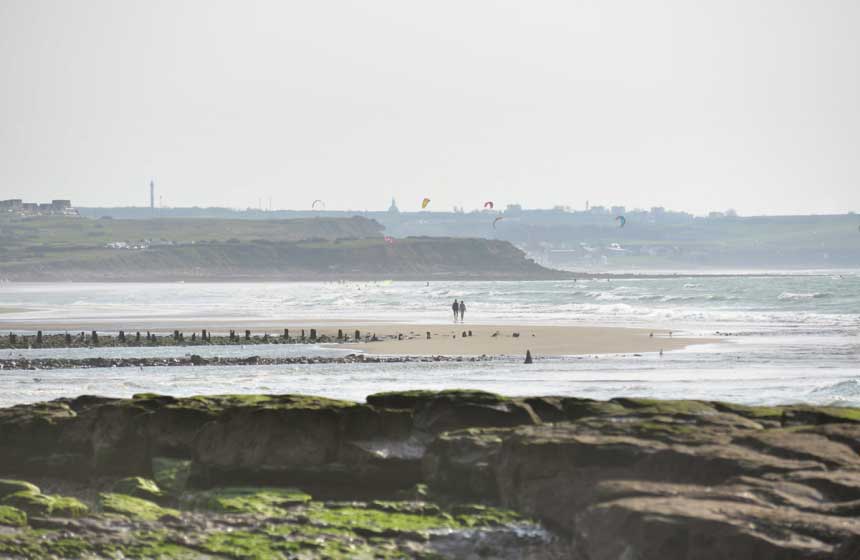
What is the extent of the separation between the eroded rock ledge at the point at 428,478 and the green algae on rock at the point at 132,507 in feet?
0.14

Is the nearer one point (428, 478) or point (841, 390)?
point (428, 478)

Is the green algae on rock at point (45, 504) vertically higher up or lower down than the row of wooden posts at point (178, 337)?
higher up

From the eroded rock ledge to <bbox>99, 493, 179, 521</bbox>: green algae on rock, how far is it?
43mm

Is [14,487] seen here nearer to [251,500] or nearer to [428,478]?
[251,500]

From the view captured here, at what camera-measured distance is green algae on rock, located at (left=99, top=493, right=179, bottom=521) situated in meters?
13.9

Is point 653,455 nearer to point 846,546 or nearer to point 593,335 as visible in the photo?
point 846,546

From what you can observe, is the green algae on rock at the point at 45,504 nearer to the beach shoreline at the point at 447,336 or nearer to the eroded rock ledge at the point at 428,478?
the eroded rock ledge at the point at 428,478

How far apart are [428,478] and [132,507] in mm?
3173

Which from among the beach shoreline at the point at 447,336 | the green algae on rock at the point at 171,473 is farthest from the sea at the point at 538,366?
the green algae on rock at the point at 171,473

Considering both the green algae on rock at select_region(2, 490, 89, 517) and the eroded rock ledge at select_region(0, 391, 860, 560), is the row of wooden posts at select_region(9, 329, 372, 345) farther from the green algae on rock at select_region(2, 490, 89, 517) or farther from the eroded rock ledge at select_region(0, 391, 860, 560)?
the green algae on rock at select_region(2, 490, 89, 517)

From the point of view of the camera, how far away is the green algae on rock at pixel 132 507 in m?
13.9

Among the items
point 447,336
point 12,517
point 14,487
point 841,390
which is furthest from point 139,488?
point 447,336

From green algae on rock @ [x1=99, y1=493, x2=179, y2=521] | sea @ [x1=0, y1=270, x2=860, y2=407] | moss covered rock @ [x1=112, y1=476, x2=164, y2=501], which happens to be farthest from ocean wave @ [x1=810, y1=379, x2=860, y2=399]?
green algae on rock @ [x1=99, y1=493, x2=179, y2=521]

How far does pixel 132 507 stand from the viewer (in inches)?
557
